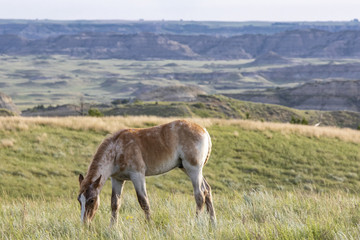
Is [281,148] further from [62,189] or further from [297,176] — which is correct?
[62,189]

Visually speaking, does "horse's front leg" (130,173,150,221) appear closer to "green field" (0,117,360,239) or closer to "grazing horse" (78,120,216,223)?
"grazing horse" (78,120,216,223)

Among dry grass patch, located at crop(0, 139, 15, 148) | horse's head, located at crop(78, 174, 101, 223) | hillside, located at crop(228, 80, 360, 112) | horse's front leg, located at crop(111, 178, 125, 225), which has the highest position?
horse's head, located at crop(78, 174, 101, 223)

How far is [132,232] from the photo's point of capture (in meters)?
6.54

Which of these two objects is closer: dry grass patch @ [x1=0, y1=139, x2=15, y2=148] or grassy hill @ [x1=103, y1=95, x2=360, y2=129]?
dry grass patch @ [x1=0, y1=139, x2=15, y2=148]

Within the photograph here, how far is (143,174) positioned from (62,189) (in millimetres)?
14333

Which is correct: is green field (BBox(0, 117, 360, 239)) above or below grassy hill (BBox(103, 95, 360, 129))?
above

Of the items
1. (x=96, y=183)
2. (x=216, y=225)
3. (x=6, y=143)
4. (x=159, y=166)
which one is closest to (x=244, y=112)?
(x=6, y=143)

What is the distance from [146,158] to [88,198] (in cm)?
119

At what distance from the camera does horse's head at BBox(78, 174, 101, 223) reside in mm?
6930

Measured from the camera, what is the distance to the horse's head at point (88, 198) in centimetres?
693

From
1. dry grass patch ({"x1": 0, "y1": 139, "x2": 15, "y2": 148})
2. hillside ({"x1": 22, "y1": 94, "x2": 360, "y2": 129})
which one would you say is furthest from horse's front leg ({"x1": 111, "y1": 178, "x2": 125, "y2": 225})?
hillside ({"x1": 22, "y1": 94, "x2": 360, "y2": 129})

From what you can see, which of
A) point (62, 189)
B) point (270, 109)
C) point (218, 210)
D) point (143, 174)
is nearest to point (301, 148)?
point (62, 189)

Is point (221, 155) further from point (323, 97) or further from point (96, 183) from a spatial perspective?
point (323, 97)

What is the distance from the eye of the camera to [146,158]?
7.62 meters
